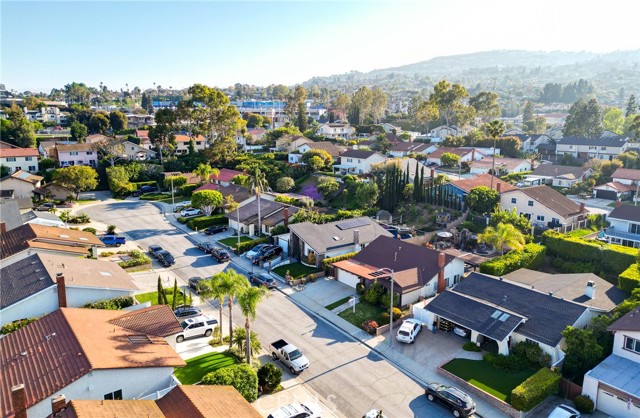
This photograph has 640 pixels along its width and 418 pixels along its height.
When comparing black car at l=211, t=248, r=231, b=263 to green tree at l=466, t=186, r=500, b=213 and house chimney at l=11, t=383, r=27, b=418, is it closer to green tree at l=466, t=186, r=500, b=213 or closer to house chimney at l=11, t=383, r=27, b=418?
house chimney at l=11, t=383, r=27, b=418

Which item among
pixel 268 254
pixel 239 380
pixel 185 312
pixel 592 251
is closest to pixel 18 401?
pixel 239 380

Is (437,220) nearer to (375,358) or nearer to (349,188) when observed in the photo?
(349,188)

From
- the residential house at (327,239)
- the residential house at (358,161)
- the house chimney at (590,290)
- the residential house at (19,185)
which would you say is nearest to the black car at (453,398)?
the house chimney at (590,290)

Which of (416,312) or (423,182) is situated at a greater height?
(423,182)

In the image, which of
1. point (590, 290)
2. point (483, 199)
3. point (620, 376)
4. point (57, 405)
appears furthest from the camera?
point (483, 199)

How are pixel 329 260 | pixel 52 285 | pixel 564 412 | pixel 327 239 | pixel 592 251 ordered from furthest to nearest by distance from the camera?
1. pixel 327 239
2. pixel 329 260
3. pixel 592 251
4. pixel 52 285
5. pixel 564 412

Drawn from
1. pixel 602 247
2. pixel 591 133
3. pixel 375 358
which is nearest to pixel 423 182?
pixel 602 247

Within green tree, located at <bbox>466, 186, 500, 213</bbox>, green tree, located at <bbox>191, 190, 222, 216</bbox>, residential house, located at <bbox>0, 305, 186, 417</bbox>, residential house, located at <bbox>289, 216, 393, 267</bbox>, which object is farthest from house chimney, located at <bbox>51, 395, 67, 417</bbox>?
green tree, located at <bbox>466, 186, 500, 213</bbox>

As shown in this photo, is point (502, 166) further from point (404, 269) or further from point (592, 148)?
point (404, 269)
